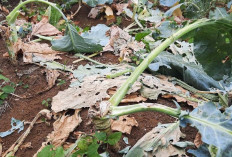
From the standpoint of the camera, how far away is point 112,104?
1402mm

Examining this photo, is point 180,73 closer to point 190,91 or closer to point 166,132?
point 190,91

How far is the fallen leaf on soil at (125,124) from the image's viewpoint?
1685 millimetres

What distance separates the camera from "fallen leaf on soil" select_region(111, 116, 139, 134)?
5.53 feet

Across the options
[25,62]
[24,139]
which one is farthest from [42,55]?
[24,139]

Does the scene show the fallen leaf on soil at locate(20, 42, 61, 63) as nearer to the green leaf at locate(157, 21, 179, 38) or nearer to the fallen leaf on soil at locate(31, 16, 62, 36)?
the fallen leaf on soil at locate(31, 16, 62, 36)

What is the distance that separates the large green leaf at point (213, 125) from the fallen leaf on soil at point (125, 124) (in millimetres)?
426

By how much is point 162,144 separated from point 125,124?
28 cm

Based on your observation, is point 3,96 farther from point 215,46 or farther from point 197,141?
point 215,46

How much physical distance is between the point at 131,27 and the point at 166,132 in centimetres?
201

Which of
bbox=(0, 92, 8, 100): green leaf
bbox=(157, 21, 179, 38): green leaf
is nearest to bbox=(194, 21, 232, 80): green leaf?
bbox=(157, 21, 179, 38): green leaf

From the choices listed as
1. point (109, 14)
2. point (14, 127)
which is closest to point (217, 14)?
point (14, 127)

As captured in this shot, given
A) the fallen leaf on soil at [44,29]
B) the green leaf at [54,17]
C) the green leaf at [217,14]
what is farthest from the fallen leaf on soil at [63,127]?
the green leaf at [54,17]

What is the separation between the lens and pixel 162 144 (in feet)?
4.99

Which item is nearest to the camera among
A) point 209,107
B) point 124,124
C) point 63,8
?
point 209,107
